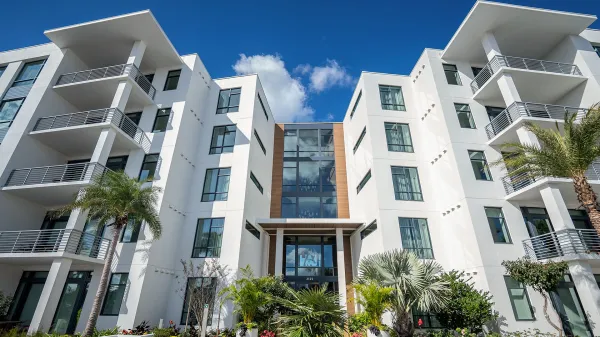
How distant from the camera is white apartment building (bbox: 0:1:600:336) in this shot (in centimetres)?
1231

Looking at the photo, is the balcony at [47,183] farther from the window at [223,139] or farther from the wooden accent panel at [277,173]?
the wooden accent panel at [277,173]

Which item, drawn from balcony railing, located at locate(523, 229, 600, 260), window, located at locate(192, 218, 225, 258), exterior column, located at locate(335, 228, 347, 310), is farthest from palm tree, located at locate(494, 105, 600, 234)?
window, located at locate(192, 218, 225, 258)

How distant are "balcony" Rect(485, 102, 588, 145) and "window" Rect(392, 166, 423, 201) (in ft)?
13.9

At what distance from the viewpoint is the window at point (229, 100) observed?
755 inches

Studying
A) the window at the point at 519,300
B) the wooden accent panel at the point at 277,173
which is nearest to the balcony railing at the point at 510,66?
the window at the point at 519,300

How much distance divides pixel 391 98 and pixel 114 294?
62.7ft

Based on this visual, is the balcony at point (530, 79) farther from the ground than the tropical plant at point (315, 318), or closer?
farther from the ground

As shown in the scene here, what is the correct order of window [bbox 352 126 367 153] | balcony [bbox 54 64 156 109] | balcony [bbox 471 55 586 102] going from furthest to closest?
window [bbox 352 126 367 153] < balcony [bbox 54 64 156 109] < balcony [bbox 471 55 586 102]

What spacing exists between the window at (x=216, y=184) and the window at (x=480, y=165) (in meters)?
13.6

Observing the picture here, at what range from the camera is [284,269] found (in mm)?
17828

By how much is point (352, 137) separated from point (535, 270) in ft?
44.0

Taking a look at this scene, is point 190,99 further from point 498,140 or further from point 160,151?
point 498,140

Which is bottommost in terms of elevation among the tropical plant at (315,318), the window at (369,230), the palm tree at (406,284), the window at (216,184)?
the tropical plant at (315,318)

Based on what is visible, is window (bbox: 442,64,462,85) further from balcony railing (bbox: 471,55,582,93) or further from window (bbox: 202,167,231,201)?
window (bbox: 202,167,231,201)
